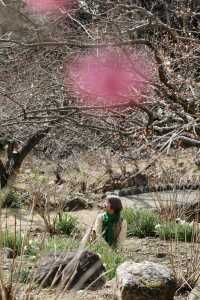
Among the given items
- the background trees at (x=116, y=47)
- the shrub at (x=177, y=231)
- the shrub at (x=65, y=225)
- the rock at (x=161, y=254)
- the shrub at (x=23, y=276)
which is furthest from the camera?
the shrub at (x=65, y=225)

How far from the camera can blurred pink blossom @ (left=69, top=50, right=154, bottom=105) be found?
4.95 meters

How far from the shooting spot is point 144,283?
471 centimetres

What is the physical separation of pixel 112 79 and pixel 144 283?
4.79ft

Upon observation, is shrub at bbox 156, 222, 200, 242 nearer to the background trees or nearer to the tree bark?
the background trees

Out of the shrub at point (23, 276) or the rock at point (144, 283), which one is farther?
the rock at point (144, 283)

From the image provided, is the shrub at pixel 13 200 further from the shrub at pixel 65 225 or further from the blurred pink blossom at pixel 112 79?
the blurred pink blossom at pixel 112 79

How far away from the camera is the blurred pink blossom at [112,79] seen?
4.95m

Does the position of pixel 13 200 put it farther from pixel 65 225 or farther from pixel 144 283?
pixel 144 283

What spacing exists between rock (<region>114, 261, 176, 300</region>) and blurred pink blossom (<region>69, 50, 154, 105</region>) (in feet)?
3.88

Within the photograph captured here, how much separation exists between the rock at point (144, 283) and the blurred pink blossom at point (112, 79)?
118 cm

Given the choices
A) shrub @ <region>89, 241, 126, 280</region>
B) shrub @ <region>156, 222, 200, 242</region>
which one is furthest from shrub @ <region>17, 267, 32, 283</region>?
shrub @ <region>156, 222, 200, 242</region>

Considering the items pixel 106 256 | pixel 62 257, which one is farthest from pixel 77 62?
pixel 62 257

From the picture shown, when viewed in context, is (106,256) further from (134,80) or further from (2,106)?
(2,106)

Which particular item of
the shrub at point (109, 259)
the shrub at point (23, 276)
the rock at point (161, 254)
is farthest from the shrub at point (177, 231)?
the shrub at point (23, 276)
